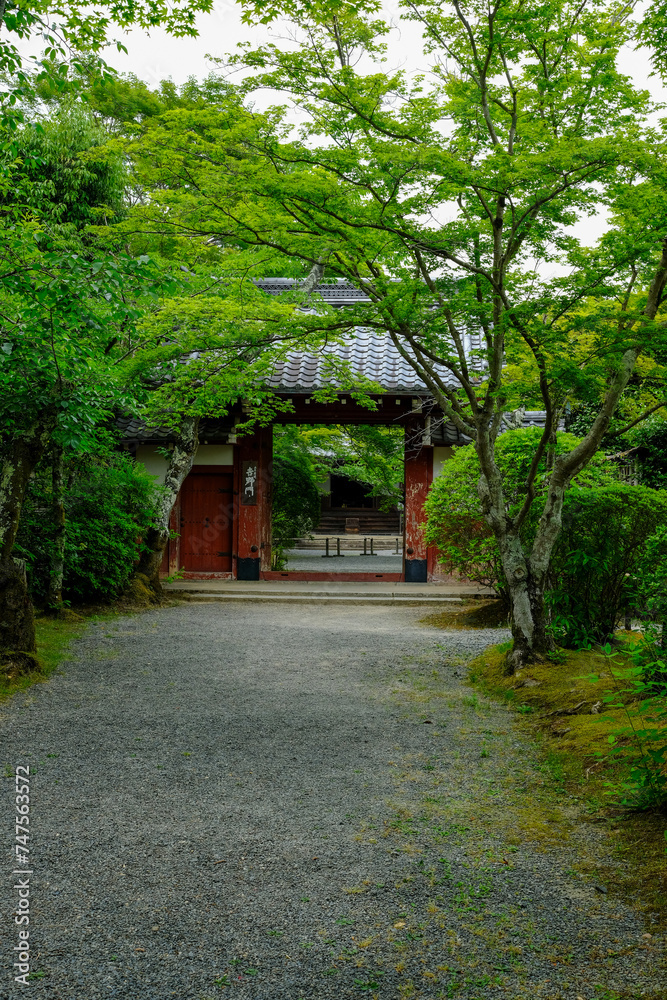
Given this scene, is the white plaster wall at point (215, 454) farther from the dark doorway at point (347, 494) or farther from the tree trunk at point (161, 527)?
the dark doorway at point (347, 494)

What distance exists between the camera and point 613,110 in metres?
5.57

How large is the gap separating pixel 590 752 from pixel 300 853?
214cm

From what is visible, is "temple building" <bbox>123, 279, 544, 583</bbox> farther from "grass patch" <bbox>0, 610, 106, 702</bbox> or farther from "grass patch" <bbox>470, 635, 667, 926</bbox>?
"grass patch" <bbox>470, 635, 667, 926</bbox>

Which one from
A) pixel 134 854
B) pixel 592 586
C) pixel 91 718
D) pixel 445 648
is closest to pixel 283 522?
pixel 445 648

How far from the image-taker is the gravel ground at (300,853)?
103 inches

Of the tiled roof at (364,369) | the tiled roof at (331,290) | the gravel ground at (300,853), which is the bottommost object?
the gravel ground at (300,853)

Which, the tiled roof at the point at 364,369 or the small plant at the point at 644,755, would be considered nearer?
the small plant at the point at 644,755

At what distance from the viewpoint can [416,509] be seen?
49.1ft

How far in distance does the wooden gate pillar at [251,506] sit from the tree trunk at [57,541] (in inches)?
211

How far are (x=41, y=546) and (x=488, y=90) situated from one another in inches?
295

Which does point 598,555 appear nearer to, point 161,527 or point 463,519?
point 463,519

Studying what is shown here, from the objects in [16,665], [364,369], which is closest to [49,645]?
[16,665]

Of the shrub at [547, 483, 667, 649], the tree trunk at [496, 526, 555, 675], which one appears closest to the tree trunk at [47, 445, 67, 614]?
the tree trunk at [496, 526, 555, 675]

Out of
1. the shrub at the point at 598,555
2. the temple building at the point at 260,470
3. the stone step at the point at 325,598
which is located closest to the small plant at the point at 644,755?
the shrub at the point at 598,555
